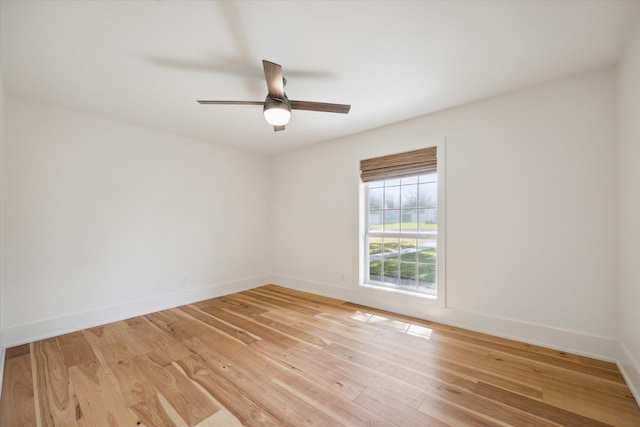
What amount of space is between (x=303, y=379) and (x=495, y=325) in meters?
2.11

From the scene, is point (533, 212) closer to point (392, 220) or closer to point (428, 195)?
point (428, 195)

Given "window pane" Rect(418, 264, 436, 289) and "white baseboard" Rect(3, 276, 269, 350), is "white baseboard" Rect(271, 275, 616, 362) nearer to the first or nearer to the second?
"window pane" Rect(418, 264, 436, 289)

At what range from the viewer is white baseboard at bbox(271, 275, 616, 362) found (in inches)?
88.6

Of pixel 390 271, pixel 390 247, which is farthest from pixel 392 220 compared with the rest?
pixel 390 271

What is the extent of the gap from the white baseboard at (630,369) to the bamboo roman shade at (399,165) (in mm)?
2234

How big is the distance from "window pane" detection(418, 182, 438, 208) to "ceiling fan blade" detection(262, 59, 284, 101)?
7.18ft

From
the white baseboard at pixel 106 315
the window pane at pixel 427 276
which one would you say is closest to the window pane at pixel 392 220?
the window pane at pixel 427 276

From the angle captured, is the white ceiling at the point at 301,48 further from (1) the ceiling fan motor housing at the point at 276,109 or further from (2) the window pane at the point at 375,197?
(2) the window pane at the point at 375,197

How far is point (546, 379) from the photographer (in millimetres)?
1979

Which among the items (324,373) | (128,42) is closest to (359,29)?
(128,42)

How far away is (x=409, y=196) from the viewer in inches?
138

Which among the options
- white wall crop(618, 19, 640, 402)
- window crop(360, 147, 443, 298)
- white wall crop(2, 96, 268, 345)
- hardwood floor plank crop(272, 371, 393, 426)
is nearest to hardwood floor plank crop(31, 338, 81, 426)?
white wall crop(2, 96, 268, 345)

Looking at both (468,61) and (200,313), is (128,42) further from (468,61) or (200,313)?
(200,313)

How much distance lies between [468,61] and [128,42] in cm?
266
